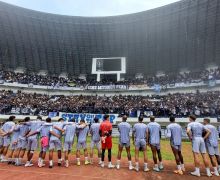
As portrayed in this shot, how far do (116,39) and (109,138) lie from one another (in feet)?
147

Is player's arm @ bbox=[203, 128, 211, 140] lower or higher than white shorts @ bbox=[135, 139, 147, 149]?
higher

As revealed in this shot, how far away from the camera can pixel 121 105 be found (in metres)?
41.8

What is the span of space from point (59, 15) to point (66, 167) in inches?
1846

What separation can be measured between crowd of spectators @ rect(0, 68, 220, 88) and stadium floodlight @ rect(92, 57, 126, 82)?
2.19 metres

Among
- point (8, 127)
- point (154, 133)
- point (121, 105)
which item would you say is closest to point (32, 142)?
point (8, 127)

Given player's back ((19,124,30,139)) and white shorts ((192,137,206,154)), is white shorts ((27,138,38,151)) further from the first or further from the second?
white shorts ((192,137,206,154))

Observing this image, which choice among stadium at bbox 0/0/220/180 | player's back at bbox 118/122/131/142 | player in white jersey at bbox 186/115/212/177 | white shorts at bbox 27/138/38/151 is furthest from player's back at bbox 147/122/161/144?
stadium at bbox 0/0/220/180

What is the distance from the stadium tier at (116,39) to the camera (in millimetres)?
46844

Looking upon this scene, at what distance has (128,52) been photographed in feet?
181

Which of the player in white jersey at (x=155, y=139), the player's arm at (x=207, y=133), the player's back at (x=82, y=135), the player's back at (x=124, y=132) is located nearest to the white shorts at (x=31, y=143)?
the player's back at (x=82, y=135)

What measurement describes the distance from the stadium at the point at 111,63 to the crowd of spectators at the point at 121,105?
0.50ft

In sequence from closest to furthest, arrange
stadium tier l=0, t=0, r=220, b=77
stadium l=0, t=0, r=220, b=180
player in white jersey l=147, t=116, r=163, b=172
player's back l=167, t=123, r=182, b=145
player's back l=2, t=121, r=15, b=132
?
player's back l=167, t=123, r=182, b=145 < player in white jersey l=147, t=116, r=163, b=172 < player's back l=2, t=121, r=15, b=132 < stadium l=0, t=0, r=220, b=180 < stadium tier l=0, t=0, r=220, b=77

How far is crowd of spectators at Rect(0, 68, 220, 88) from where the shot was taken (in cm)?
4600

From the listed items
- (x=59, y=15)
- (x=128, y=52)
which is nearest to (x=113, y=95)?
(x=128, y=52)
